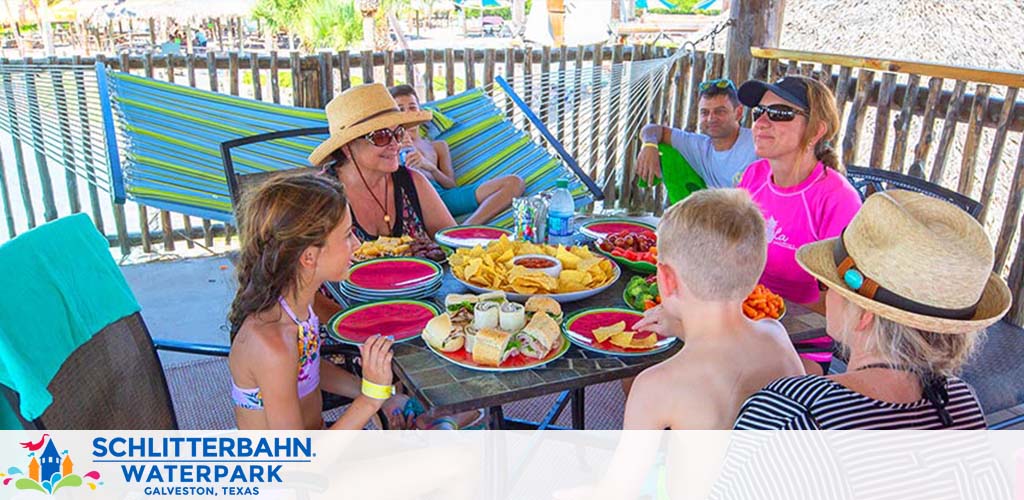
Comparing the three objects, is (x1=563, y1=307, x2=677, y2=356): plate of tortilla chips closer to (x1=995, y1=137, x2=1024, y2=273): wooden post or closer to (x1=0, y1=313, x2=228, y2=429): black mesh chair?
(x1=0, y1=313, x2=228, y2=429): black mesh chair

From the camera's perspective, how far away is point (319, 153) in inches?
100.0

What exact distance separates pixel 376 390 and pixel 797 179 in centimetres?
157

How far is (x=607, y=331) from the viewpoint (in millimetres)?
1594

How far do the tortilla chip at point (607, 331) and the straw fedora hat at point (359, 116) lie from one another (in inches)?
47.1

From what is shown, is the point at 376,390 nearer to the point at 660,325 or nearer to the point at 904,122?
the point at 660,325

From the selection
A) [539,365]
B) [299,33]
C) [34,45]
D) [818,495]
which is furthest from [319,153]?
[34,45]

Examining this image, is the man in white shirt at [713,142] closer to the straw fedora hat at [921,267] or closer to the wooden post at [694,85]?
the wooden post at [694,85]

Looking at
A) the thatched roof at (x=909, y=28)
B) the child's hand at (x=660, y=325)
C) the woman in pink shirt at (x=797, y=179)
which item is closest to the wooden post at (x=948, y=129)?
the woman in pink shirt at (x=797, y=179)

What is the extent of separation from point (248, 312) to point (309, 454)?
341mm

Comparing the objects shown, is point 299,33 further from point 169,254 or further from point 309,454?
point 309,454

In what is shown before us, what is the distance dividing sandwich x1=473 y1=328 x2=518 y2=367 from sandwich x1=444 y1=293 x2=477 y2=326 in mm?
149

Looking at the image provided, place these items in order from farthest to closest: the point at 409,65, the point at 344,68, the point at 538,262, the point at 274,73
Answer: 1. the point at 409,65
2. the point at 344,68
3. the point at 274,73
4. the point at 538,262

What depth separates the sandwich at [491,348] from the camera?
1.46 m

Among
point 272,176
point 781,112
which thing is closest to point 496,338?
point 781,112
